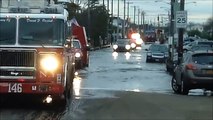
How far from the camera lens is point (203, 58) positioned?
65.6ft

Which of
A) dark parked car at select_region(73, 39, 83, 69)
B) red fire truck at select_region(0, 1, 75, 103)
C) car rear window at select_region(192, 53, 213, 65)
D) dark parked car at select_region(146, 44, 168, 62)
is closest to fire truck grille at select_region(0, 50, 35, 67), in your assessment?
red fire truck at select_region(0, 1, 75, 103)

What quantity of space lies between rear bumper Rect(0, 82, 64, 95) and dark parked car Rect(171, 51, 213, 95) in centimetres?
606

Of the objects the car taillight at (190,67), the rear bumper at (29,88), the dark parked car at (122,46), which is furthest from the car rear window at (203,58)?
the dark parked car at (122,46)

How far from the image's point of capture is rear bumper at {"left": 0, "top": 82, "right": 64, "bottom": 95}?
1505cm

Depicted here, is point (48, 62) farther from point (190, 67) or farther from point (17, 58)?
point (190, 67)

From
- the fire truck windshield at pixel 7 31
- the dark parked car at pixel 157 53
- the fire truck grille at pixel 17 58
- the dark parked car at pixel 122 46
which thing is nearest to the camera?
the fire truck grille at pixel 17 58

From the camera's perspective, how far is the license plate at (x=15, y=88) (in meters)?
15.1

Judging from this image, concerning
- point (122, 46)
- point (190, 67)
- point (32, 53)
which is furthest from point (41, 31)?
point (122, 46)

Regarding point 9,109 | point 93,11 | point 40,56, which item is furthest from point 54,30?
point 93,11

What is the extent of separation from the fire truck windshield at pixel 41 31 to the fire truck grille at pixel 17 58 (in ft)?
1.26

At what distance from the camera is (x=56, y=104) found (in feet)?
55.2

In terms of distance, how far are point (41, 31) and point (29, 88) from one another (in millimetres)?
1559

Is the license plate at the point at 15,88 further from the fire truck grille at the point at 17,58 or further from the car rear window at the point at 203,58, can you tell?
the car rear window at the point at 203,58

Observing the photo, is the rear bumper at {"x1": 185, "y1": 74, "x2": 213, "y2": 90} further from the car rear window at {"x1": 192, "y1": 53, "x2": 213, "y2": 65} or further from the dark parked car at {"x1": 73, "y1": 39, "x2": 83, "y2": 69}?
the dark parked car at {"x1": 73, "y1": 39, "x2": 83, "y2": 69}
